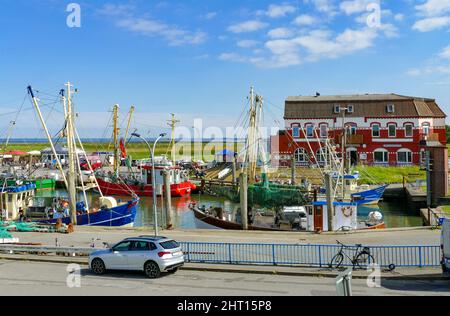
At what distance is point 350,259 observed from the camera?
19703 mm

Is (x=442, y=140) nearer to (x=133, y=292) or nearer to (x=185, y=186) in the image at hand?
(x=185, y=186)

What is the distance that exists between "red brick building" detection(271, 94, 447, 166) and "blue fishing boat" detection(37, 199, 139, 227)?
118 feet

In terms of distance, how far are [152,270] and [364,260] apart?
8512 millimetres

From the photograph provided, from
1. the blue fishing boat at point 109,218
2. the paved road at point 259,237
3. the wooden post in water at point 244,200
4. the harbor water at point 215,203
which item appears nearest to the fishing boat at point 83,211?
the blue fishing boat at point 109,218

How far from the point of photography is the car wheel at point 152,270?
18422 millimetres

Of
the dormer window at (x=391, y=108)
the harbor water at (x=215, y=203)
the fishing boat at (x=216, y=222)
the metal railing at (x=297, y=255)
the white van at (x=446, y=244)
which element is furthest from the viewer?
the dormer window at (x=391, y=108)

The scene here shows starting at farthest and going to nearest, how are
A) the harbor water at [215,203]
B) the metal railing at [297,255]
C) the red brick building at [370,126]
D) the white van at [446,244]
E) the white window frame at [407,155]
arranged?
1. the white window frame at [407,155]
2. the red brick building at [370,126]
3. the harbor water at [215,203]
4. the metal railing at [297,255]
5. the white van at [446,244]

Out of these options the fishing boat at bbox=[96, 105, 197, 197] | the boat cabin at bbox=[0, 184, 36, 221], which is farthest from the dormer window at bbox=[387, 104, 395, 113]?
the boat cabin at bbox=[0, 184, 36, 221]

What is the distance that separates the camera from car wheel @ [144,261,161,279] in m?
18.4

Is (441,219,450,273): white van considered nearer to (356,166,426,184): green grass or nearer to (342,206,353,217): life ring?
(342,206,353,217): life ring

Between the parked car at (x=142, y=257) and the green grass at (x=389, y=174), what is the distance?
4868 centimetres

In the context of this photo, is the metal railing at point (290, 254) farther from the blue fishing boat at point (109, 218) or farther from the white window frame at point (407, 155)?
the white window frame at point (407, 155)

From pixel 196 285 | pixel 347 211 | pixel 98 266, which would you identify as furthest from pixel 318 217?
pixel 98 266

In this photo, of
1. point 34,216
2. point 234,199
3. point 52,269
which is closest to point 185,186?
point 234,199
